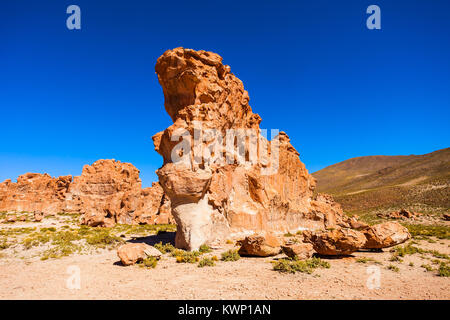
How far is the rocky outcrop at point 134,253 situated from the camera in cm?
1146

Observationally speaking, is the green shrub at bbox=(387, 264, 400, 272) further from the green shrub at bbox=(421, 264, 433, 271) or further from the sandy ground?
the green shrub at bbox=(421, 264, 433, 271)

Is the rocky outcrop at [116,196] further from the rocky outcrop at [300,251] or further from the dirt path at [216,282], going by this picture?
the rocky outcrop at [300,251]

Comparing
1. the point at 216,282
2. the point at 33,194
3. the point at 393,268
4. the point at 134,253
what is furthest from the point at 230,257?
the point at 33,194

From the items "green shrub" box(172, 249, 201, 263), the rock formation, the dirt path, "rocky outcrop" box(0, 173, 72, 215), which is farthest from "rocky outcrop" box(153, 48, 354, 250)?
"rocky outcrop" box(0, 173, 72, 215)

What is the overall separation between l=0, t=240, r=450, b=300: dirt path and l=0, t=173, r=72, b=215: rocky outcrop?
40413 mm

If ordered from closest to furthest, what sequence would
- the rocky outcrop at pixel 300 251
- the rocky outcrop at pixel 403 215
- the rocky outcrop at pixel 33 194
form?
the rocky outcrop at pixel 300 251, the rocky outcrop at pixel 403 215, the rocky outcrop at pixel 33 194

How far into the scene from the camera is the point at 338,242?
12.4m

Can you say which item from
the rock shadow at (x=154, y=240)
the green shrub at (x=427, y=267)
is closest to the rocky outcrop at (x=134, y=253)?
the rock shadow at (x=154, y=240)

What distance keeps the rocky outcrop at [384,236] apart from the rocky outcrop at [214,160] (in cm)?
796

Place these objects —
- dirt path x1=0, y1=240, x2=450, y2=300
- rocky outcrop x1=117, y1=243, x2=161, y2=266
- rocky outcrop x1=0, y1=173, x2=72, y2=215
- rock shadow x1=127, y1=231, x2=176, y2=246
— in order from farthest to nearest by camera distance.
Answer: rocky outcrop x1=0, y1=173, x2=72, y2=215
rock shadow x1=127, y1=231, x2=176, y2=246
rocky outcrop x1=117, y1=243, x2=161, y2=266
dirt path x1=0, y1=240, x2=450, y2=300

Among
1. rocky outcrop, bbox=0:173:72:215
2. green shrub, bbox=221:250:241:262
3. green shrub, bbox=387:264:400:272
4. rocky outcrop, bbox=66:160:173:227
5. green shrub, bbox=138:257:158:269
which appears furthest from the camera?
rocky outcrop, bbox=0:173:72:215

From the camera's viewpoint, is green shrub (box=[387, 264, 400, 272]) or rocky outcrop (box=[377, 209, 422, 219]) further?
rocky outcrop (box=[377, 209, 422, 219])

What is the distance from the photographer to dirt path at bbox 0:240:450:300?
25.7ft
